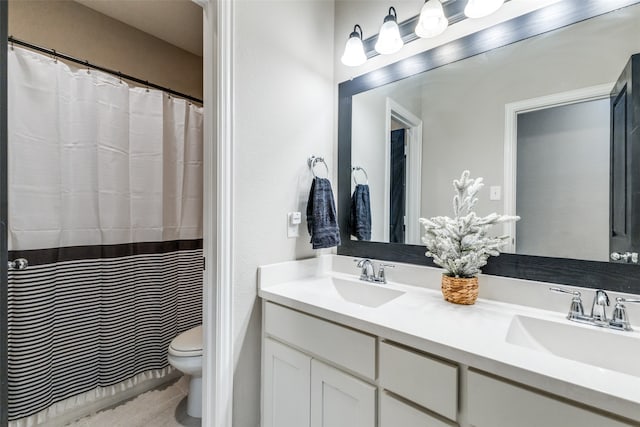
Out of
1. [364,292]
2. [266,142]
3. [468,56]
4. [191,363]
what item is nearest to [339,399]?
[364,292]

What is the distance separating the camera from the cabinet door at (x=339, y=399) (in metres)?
0.96

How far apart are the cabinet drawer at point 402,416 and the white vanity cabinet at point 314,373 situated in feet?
0.13

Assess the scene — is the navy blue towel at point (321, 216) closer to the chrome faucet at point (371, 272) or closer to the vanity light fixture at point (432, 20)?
the chrome faucet at point (371, 272)

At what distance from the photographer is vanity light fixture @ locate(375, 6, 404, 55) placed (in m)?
1.40

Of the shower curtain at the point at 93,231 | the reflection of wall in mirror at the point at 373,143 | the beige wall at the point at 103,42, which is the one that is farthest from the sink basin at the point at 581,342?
the beige wall at the point at 103,42

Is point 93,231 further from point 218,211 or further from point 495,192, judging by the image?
point 495,192

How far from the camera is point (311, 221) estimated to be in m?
1.53

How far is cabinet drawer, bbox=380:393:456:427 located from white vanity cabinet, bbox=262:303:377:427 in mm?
39

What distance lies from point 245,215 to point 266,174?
227 millimetres

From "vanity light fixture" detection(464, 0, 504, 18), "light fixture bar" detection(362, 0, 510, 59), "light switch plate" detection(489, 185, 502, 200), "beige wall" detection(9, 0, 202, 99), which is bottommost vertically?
"light switch plate" detection(489, 185, 502, 200)

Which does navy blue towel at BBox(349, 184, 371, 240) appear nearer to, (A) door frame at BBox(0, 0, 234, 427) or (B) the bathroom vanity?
(B) the bathroom vanity

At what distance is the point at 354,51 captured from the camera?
1.55m

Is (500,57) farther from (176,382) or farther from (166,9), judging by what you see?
(176,382)

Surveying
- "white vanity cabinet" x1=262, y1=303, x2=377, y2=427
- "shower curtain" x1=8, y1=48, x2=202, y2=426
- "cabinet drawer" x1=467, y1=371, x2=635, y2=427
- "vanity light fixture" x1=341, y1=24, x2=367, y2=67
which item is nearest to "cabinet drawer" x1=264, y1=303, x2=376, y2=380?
"white vanity cabinet" x1=262, y1=303, x2=377, y2=427
